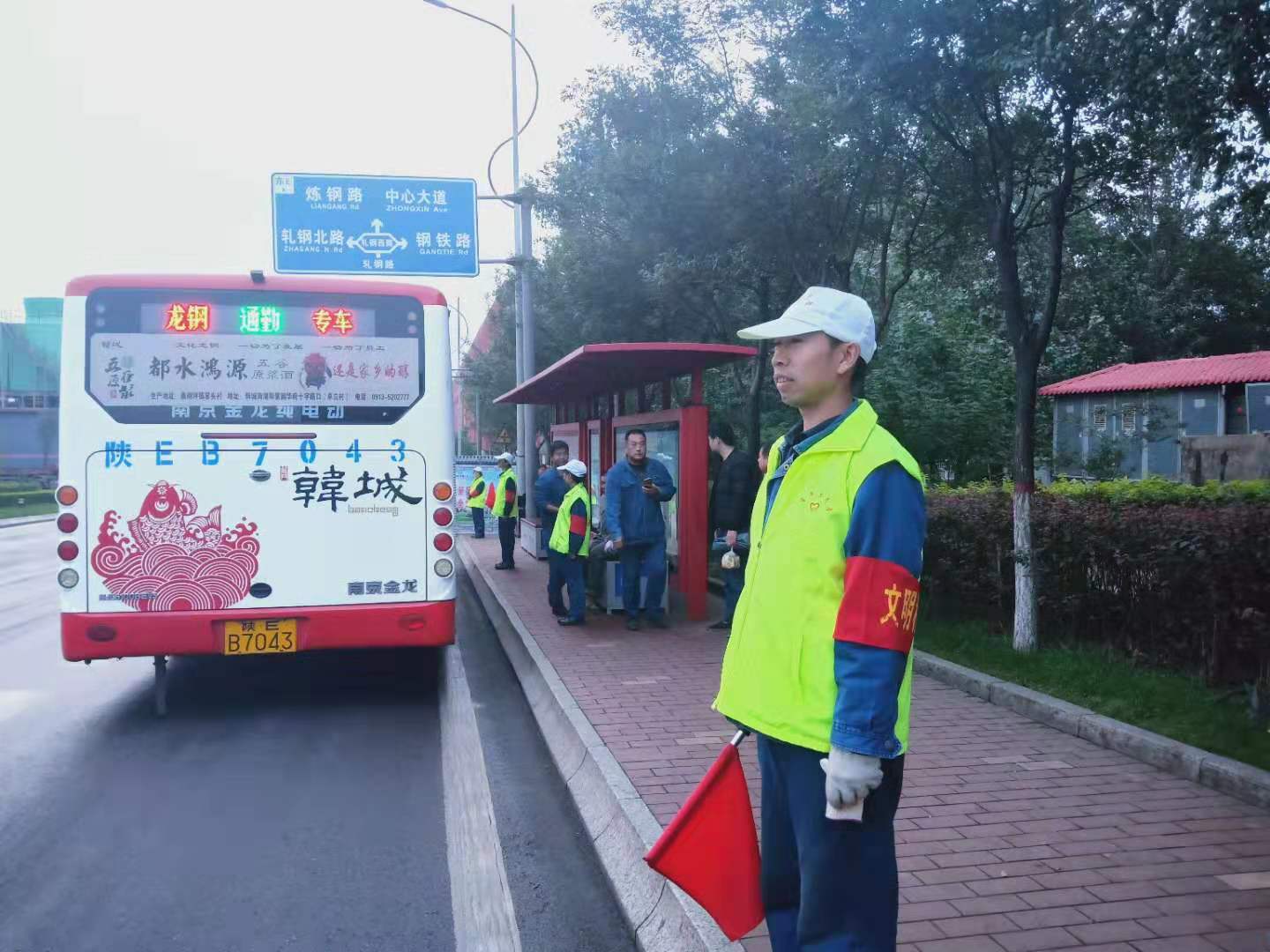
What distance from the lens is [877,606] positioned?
2.56m

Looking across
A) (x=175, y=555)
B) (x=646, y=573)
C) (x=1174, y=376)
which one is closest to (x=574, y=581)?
(x=646, y=573)

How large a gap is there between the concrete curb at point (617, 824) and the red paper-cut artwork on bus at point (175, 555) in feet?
7.35

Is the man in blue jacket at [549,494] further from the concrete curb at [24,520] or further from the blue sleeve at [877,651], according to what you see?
the concrete curb at [24,520]

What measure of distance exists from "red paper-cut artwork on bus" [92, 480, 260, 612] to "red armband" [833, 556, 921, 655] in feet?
18.9

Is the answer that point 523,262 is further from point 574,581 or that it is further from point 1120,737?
point 1120,737

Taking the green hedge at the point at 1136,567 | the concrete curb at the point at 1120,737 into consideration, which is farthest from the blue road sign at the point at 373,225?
the concrete curb at the point at 1120,737

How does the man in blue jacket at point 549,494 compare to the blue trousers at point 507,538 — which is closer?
the man in blue jacket at point 549,494

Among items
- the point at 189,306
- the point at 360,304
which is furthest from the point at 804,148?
the point at 189,306

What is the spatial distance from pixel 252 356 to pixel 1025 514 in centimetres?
540

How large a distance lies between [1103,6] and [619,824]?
209 inches

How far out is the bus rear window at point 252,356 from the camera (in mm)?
7359

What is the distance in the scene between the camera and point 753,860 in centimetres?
304

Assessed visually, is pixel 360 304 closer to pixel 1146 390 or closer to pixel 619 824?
pixel 619 824

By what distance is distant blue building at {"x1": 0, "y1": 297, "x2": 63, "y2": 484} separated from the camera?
61875 millimetres
